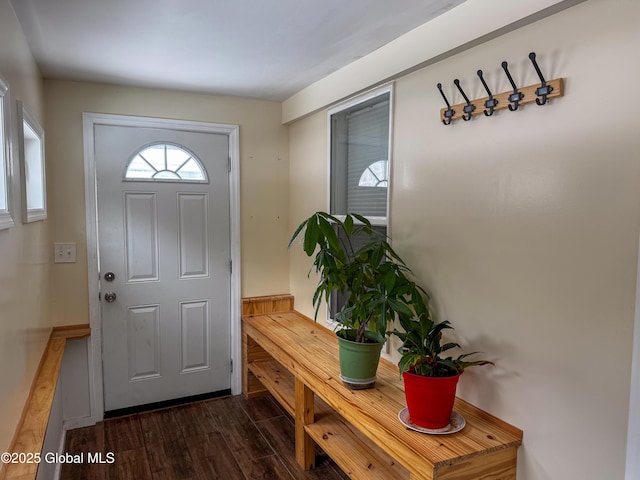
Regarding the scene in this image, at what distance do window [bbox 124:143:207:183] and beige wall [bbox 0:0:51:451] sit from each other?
734 mm

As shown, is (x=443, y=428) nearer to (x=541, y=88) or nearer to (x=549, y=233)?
(x=549, y=233)

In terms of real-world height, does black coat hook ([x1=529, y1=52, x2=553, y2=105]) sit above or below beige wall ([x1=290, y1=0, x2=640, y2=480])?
above

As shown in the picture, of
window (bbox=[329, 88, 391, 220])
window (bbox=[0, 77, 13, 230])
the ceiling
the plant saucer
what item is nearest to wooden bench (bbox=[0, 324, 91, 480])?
window (bbox=[0, 77, 13, 230])

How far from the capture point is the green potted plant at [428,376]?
1.64m

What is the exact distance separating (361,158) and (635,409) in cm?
180

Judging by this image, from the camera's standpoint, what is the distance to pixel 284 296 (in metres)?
3.52

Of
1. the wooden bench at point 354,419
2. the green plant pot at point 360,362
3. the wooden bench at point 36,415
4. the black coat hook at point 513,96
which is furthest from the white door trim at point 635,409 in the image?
the wooden bench at point 36,415

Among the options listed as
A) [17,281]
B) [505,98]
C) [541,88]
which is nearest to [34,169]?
[17,281]

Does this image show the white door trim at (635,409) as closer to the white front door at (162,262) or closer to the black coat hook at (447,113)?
the black coat hook at (447,113)

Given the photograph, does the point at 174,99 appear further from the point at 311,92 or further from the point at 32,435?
the point at 32,435

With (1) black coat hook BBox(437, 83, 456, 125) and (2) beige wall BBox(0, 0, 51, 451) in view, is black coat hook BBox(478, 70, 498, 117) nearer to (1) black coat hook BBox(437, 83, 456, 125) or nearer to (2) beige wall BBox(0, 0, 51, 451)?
(1) black coat hook BBox(437, 83, 456, 125)

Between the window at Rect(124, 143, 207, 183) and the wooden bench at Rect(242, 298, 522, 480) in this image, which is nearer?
the wooden bench at Rect(242, 298, 522, 480)

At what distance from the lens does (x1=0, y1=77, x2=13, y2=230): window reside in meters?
1.48

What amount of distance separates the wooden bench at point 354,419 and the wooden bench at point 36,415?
3.77ft
